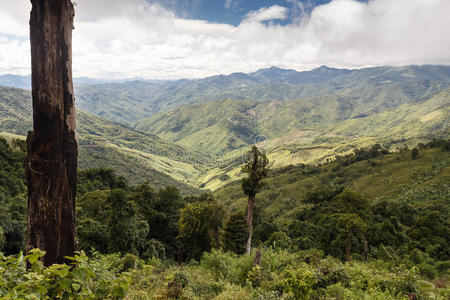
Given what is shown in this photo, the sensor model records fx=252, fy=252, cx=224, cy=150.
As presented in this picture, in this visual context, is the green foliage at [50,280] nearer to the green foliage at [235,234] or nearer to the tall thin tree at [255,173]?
the tall thin tree at [255,173]

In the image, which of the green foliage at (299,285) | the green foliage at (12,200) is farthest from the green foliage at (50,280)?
the green foliage at (12,200)

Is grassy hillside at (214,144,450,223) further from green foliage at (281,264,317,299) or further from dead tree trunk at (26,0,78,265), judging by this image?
dead tree trunk at (26,0,78,265)

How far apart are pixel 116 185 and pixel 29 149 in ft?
266

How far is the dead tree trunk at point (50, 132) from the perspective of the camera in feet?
16.6

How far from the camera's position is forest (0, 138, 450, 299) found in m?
4.92

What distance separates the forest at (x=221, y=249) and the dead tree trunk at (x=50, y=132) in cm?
83

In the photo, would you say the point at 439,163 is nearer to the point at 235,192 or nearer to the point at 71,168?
the point at 235,192

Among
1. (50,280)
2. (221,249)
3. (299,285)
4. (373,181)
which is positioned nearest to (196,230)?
(221,249)

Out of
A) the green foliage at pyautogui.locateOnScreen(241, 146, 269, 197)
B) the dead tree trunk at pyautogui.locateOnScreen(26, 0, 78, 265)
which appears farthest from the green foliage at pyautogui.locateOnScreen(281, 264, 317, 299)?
the green foliage at pyautogui.locateOnScreen(241, 146, 269, 197)

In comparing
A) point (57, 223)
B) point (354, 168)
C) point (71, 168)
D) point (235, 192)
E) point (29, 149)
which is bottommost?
point (235, 192)

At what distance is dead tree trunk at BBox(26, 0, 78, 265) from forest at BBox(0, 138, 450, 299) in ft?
2.74

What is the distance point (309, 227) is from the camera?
49562mm

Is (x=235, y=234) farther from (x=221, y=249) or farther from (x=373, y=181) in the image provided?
(x=373, y=181)

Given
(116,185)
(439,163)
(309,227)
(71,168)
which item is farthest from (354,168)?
(71,168)
